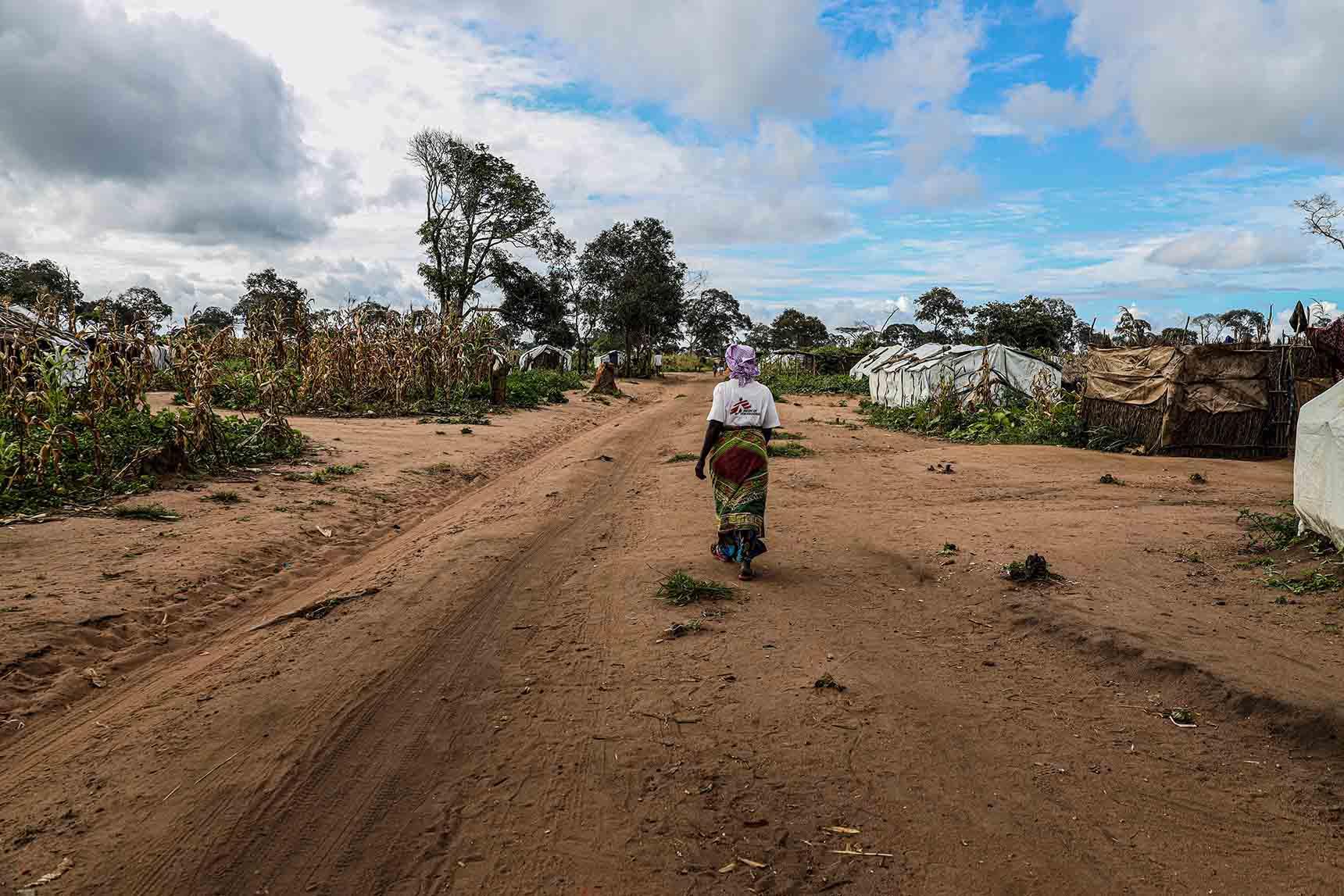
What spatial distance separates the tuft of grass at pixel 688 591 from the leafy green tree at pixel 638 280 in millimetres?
41190

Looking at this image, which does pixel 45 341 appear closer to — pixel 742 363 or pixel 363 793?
pixel 742 363

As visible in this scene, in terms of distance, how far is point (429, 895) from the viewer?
2.58 m

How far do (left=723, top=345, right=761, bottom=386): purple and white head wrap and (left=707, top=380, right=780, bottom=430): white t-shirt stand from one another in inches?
2.8

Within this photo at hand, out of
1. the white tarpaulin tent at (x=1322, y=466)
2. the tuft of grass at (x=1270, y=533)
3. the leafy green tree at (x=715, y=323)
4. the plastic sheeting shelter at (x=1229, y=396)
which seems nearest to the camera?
the white tarpaulin tent at (x=1322, y=466)

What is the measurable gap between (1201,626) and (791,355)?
54431mm

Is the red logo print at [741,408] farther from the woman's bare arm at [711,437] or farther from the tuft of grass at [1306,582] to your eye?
the tuft of grass at [1306,582]

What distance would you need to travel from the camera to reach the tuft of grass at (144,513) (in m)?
7.21

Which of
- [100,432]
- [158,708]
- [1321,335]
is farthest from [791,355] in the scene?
[158,708]

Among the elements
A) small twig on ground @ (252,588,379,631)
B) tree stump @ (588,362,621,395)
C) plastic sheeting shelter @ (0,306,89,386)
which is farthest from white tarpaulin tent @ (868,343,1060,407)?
plastic sheeting shelter @ (0,306,89,386)

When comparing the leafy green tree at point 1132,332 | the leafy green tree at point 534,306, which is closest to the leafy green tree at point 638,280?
the leafy green tree at point 534,306

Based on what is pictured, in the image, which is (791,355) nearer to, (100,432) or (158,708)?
(100,432)

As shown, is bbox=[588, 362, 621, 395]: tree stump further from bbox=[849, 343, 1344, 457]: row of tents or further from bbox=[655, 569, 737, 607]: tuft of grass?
bbox=[655, 569, 737, 607]: tuft of grass

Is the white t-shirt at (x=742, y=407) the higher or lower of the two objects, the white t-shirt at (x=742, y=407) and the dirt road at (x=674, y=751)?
the higher

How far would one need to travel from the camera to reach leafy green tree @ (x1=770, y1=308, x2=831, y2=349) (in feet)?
250
